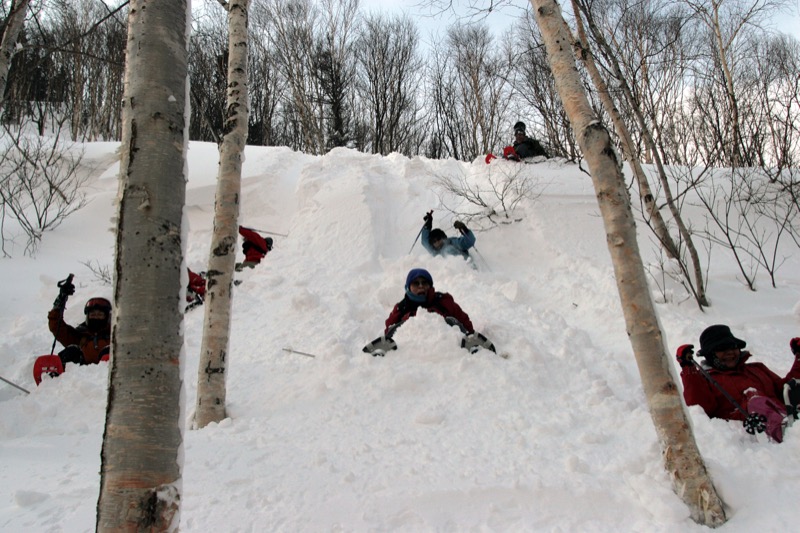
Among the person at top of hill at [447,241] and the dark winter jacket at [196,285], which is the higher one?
the person at top of hill at [447,241]

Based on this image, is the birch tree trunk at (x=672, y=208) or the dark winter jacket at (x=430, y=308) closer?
the dark winter jacket at (x=430, y=308)

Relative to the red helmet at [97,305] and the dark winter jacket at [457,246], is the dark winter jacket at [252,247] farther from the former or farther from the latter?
the dark winter jacket at [457,246]

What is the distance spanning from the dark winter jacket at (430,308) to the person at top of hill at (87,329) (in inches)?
119

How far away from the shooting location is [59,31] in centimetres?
1280

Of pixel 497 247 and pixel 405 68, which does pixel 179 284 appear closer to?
pixel 497 247

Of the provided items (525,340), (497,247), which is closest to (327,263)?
(497,247)

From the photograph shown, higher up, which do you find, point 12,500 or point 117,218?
point 117,218

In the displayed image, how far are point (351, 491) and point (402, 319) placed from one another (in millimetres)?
2534

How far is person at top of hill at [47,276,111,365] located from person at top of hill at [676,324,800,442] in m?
5.32

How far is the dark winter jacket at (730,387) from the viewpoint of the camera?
3289 millimetres

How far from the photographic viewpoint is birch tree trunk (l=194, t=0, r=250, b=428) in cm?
353

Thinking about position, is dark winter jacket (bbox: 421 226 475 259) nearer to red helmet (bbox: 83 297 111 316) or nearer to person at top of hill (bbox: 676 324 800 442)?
person at top of hill (bbox: 676 324 800 442)

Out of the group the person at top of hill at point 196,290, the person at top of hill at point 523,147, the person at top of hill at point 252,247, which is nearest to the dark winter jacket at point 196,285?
the person at top of hill at point 196,290

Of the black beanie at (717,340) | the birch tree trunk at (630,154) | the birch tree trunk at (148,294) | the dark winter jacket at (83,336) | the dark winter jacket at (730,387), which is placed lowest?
the dark winter jacket at (83,336)
